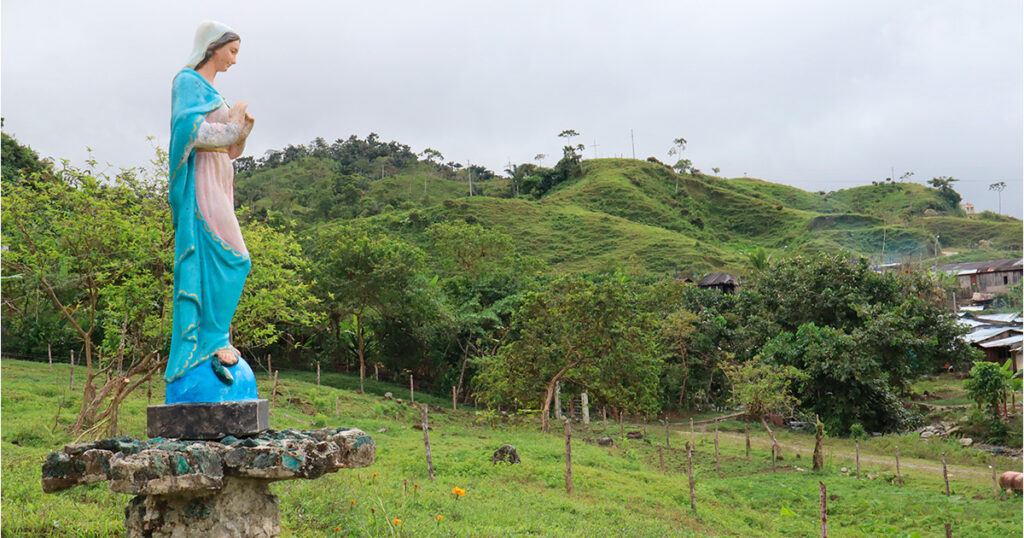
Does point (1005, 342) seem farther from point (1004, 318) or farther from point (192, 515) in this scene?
point (192, 515)

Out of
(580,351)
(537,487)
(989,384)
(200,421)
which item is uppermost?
(200,421)

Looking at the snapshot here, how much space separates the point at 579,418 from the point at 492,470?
15926 millimetres

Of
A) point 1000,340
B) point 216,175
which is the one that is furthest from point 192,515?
point 1000,340

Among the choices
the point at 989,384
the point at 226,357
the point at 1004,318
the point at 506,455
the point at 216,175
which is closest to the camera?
the point at 226,357

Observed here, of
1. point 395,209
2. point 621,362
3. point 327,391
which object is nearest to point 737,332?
point 621,362

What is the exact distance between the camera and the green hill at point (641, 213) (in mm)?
59781

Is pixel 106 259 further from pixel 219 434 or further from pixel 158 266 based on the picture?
pixel 219 434

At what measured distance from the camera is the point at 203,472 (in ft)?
15.5

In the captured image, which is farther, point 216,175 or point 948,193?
point 948,193

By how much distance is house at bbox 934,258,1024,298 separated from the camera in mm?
51875

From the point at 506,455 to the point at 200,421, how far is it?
10.4 meters

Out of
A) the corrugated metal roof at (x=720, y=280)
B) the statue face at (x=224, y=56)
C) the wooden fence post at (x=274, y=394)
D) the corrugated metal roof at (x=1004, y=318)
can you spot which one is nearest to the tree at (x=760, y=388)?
the wooden fence post at (x=274, y=394)

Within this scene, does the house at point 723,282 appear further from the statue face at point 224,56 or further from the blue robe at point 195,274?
the blue robe at point 195,274

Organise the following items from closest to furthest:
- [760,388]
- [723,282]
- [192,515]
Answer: [192,515], [760,388], [723,282]
